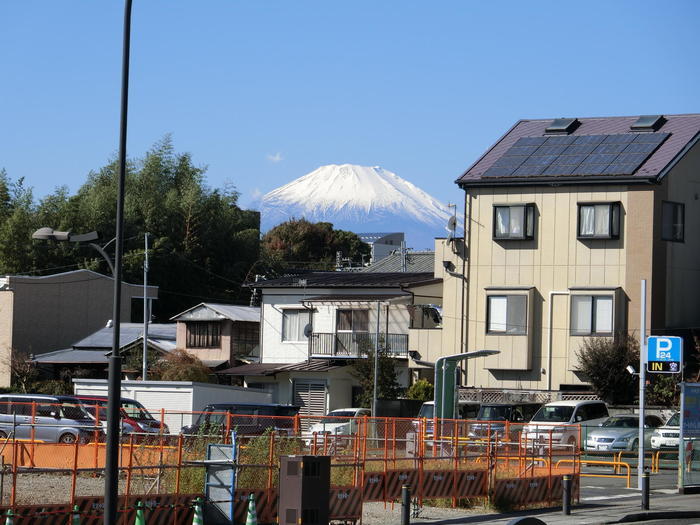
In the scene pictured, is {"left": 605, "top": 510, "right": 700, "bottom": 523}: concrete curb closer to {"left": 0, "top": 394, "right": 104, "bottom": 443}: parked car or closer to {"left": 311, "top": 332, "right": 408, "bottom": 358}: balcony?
{"left": 0, "top": 394, "right": 104, "bottom": 443}: parked car

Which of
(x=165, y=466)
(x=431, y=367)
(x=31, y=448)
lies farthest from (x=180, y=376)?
(x=165, y=466)

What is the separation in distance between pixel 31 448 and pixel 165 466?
908 centimetres

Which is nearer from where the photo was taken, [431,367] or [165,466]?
[165,466]

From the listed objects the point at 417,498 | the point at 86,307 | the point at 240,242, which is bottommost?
the point at 417,498

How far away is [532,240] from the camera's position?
4666 centimetres

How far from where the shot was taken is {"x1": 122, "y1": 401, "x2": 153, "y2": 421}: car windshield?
116 feet

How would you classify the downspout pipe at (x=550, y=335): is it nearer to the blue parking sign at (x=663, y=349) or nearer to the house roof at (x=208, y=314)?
the blue parking sign at (x=663, y=349)

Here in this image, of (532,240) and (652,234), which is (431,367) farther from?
(652,234)

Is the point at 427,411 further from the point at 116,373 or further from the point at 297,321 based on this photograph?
the point at 116,373

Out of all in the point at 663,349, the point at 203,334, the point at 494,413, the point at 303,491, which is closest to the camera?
the point at 303,491

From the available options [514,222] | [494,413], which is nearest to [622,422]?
[494,413]

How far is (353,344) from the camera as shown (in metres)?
53.8

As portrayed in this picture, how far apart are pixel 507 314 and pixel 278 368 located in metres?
12.2

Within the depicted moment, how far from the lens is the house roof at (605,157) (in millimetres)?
44938
